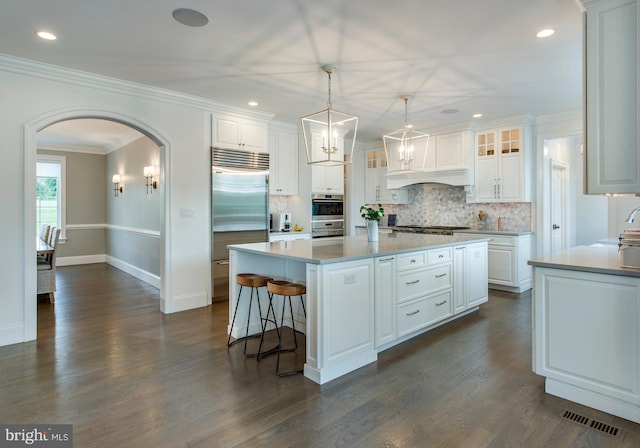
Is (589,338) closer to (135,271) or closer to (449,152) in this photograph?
(449,152)

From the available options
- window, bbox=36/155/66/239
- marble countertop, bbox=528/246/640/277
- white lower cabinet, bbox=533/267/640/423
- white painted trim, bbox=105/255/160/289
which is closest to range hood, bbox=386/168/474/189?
marble countertop, bbox=528/246/640/277

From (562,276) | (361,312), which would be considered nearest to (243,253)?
(361,312)

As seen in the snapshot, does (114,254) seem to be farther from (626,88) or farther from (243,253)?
(626,88)

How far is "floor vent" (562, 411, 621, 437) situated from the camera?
2066 mm

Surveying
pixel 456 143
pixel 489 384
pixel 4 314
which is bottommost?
pixel 489 384

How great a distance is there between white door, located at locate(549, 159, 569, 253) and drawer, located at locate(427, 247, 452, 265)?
293 cm

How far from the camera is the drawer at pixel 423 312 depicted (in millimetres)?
3365

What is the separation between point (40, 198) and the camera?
812 centimetres

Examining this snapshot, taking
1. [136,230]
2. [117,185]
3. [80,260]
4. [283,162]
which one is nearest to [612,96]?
[283,162]

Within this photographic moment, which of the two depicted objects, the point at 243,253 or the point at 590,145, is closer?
the point at 590,145

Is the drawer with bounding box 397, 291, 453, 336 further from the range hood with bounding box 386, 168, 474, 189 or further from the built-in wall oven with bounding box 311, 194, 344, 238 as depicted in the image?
the built-in wall oven with bounding box 311, 194, 344, 238

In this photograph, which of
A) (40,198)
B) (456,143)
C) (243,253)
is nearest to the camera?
(243,253)

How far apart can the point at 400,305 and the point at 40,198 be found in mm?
8525

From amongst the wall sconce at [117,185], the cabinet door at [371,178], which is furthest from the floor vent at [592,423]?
the wall sconce at [117,185]
